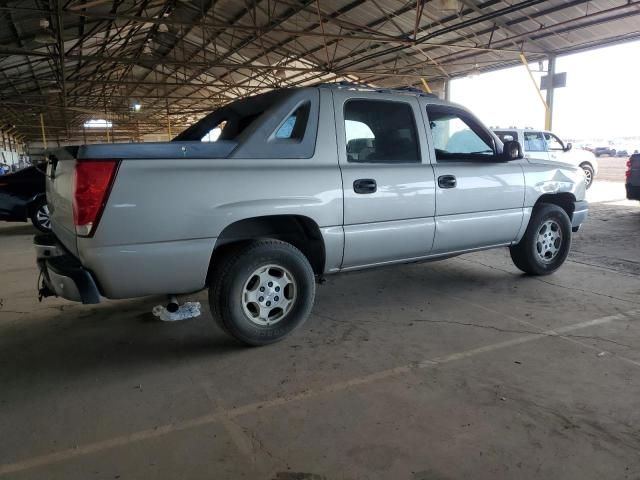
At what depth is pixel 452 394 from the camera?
113 inches

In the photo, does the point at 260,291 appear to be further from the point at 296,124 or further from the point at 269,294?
the point at 296,124

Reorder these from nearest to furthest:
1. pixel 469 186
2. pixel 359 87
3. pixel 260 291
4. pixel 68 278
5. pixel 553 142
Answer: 1. pixel 68 278
2. pixel 260 291
3. pixel 359 87
4. pixel 469 186
5. pixel 553 142

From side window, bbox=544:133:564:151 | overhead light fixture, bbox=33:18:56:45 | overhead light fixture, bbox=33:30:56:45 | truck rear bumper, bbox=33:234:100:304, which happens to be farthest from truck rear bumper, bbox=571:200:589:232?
overhead light fixture, bbox=33:30:56:45

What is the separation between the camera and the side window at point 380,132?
3.84m

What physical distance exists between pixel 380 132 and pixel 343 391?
7.16 ft

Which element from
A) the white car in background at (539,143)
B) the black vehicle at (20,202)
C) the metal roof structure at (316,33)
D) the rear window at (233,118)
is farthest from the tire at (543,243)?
the metal roof structure at (316,33)

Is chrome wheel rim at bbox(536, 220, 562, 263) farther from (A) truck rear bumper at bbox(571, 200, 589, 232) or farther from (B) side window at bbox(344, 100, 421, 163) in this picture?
(B) side window at bbox(344, 100, 421, 163)

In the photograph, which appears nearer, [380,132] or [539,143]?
[380,132]

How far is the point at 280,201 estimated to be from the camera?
11.1 ft

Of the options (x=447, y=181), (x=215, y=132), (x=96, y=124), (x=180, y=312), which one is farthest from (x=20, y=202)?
(x=96, y=124)

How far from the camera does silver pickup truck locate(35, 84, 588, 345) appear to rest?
292 cm

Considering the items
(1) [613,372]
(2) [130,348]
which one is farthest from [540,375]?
(2) [130,348]

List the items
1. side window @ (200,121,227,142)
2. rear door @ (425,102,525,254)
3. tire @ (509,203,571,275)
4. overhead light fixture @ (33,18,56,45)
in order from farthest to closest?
overhead light fixture @ (33,18,56,45) < tire @ (509,203,571,275) < side window @ (200,121,227,142) < rear door @ (425,102,525,254)

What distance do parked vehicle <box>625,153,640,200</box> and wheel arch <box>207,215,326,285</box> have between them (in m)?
8.22
